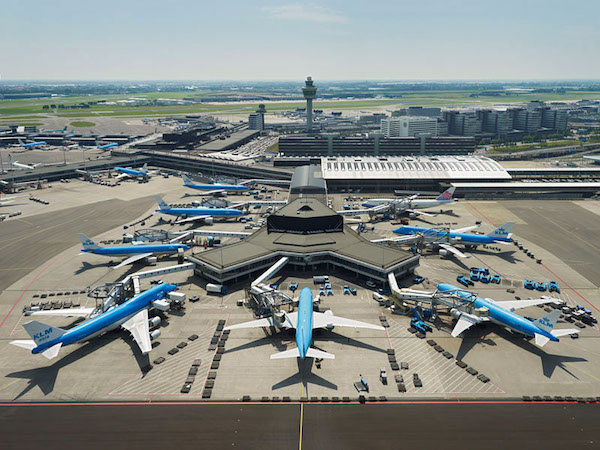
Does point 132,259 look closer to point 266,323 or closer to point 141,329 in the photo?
point 141,329

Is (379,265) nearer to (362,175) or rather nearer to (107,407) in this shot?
(107,407)

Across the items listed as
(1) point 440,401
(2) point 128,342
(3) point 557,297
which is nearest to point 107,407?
(2) point 128,342

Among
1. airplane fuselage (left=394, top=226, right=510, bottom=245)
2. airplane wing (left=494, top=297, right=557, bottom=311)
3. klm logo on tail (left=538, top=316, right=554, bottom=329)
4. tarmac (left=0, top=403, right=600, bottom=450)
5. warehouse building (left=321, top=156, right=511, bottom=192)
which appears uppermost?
warehouse building (left=321, top=156, right=511, bottom=192)

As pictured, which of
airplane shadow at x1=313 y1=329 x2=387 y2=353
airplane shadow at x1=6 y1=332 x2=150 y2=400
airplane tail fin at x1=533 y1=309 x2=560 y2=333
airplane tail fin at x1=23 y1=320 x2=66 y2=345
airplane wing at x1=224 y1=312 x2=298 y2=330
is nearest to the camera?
airplane shadow at x1=6 y1=332 x2=150 y2=400

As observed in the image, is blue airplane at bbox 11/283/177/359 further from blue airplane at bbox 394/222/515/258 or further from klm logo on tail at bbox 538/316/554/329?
blue airplane at bbox 394/222/515/258

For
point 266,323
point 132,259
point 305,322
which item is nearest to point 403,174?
point 132,259

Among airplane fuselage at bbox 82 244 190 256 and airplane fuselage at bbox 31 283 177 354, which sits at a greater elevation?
airplane fuselage at bbox 82 244 190 256

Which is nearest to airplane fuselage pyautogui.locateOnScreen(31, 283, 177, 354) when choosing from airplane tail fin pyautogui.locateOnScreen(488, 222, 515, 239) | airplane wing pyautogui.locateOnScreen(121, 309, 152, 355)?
airplane wing pyautogui.locateOnScreen(121, 309, 152, 355)
